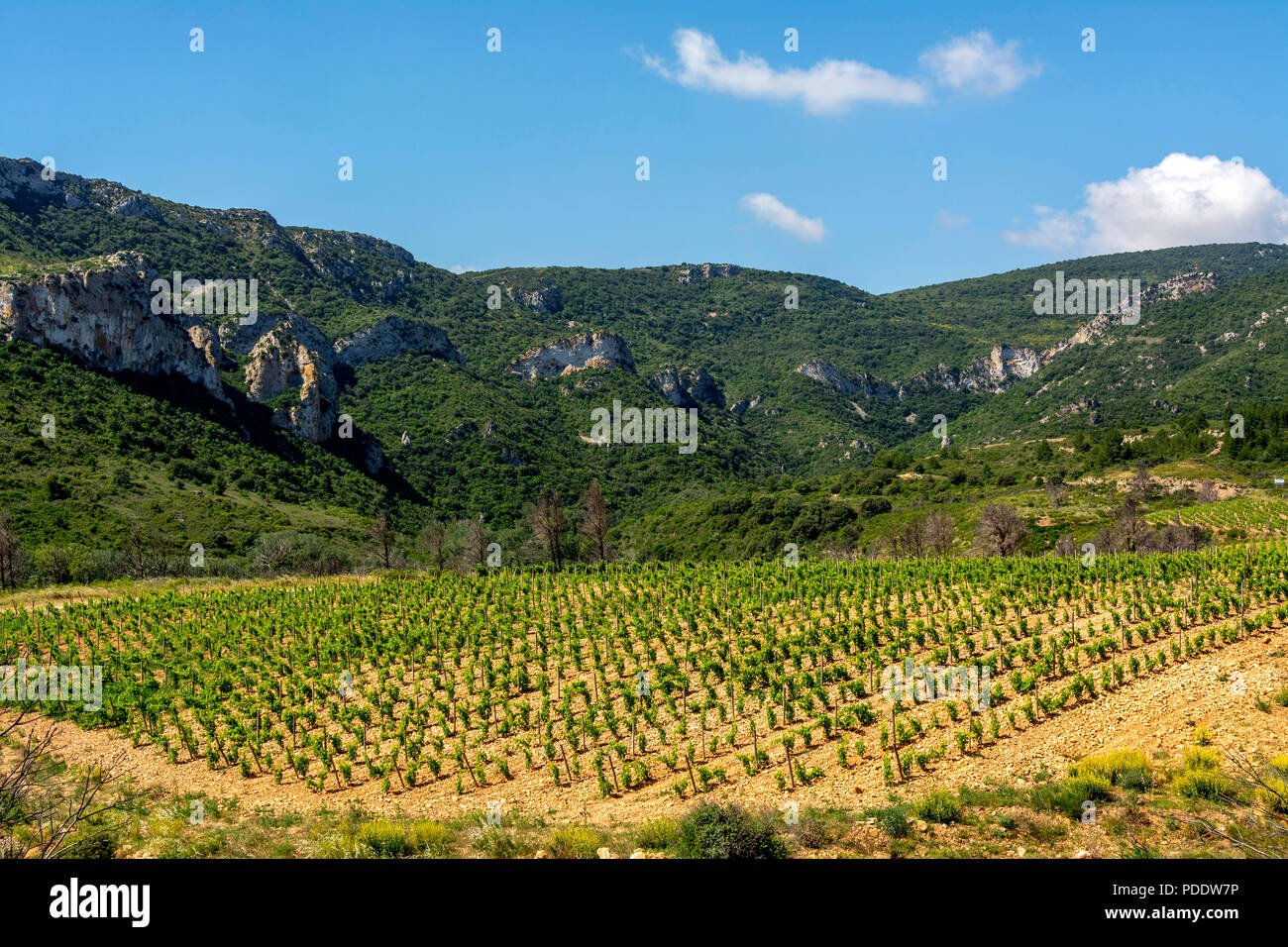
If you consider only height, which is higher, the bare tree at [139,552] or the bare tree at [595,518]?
the bare tree at [595,518]

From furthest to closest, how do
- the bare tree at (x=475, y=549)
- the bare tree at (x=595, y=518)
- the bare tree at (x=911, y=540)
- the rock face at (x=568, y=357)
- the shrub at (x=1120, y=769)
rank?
the rock face at (x=568, y=357)
the bare tree at (x=475, y=549)
the bare tree at (x=911, y=540)
the bare tree at (x=595, y=518)
the shrub at (x=1120, y=769)

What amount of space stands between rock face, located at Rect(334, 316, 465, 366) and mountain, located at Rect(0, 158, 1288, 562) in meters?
0.39

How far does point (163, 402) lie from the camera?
84.6 m

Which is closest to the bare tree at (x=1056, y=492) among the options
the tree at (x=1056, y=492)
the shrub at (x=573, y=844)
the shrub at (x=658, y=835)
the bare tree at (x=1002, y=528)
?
the tree at (x=1056, y=492)

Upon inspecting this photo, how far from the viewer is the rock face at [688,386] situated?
17025 centimetres

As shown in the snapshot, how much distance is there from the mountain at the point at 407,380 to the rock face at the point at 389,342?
0.39m

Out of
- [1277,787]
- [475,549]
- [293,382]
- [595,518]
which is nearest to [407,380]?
[293,382]

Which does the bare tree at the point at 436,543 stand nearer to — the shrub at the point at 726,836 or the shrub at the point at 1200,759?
the shrub at the point at 726,836

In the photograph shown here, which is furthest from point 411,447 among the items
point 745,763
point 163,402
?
point 745,763

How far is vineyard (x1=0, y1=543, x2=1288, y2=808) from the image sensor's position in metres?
14.4

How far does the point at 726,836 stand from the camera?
9.18 metres

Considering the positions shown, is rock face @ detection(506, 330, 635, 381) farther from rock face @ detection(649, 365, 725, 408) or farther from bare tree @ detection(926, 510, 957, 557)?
bare tree @ detection(926, 510, 957, 557)

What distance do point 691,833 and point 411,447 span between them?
111398 mm
